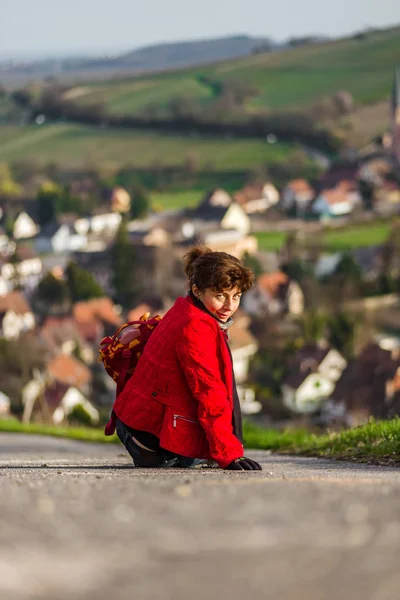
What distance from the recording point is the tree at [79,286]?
9406 cm

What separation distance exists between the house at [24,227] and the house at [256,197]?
23245mm

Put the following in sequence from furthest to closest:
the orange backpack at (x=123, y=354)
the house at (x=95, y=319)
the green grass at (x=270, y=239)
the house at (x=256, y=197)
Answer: the house at (x=256, y=197)
the green grass at (x=270, y=239)
the house at (x=95, y=319)
the orange backpack at (x=123, y=354)

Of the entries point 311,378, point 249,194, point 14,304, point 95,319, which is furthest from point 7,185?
point 311,378

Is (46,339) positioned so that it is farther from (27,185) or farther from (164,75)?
(164,75)

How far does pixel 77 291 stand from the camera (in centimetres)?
9431

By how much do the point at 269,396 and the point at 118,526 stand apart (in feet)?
182

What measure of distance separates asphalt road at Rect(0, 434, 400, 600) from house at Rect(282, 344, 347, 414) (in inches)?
2039

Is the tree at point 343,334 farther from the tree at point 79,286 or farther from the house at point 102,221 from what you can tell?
the house at point 102,221

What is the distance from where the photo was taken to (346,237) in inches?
4363

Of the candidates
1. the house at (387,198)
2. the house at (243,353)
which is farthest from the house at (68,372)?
the house at (387,198)

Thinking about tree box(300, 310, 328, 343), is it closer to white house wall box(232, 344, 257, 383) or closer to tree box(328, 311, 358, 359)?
tree box(328, 311, 358, 359)

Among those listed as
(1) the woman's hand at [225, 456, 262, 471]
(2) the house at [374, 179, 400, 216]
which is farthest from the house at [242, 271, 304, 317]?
(1) the woman's hand at [225, 456, 262, 471]

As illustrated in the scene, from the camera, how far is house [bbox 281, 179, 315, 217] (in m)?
138

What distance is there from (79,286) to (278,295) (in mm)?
15233
